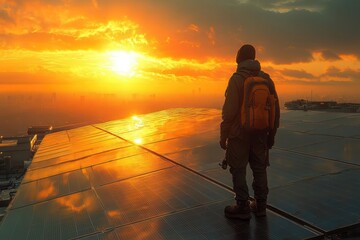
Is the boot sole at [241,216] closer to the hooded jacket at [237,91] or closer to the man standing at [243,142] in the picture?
the man standing at [243,142]

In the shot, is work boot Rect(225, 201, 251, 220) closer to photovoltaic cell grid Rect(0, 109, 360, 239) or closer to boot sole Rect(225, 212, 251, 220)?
boot sole Rect(225, 212, 251, 220)

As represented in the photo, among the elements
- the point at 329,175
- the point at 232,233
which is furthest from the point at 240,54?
the point at 329,175

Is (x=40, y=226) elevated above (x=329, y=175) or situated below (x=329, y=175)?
below

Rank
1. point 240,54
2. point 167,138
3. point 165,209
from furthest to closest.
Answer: point 167,138 → point 165,209 → point 240,54

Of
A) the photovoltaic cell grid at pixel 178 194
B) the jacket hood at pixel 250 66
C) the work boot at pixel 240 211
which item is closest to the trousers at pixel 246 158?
the work boot at pixel 240 211

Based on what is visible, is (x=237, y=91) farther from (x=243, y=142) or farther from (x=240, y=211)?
(x=240, y=211)

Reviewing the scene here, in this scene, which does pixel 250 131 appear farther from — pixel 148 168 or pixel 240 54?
pixel 148 168

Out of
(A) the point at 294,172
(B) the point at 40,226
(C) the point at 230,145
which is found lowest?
(B) the point at 40,226

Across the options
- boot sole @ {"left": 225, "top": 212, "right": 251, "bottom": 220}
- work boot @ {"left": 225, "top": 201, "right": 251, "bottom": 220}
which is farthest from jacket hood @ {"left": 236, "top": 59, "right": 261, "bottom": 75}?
boot sole @ {"left": 225, "top": 212, "right": 251, "bottom": 220}

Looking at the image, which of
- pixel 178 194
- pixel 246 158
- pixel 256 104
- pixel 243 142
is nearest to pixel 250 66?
pixel 256 104
